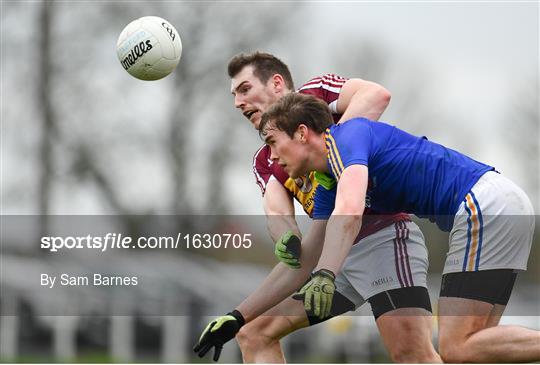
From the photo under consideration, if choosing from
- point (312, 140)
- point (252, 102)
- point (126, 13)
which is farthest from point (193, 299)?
point (312, 140)

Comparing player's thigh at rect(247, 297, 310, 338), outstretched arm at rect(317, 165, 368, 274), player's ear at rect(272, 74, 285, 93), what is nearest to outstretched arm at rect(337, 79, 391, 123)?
player's ear at rect(272, 74, 285, 93)

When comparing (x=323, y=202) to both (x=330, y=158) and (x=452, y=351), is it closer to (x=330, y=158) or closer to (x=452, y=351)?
(x=330, y=158)

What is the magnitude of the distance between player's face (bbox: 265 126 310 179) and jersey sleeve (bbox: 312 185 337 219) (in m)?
0.57

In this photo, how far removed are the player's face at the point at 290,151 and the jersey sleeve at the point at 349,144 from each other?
0.60 feet

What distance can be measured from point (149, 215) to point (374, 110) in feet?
45.1

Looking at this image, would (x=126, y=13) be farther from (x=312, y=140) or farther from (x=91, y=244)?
(x=312, y=140)

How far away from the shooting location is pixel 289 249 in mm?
6066

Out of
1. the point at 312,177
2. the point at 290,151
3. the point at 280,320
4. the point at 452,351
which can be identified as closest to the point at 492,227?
the point at 452,351

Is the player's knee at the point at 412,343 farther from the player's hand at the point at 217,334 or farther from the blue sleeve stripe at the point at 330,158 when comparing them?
the blue sleeve stripe at the point at 330,158

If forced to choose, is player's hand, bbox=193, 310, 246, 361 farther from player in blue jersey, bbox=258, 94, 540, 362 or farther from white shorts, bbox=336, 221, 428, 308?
player in blue jersey, bbox=258, 94, 540, 362

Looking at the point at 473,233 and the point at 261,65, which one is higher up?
the point at 261,65

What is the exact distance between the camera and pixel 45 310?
51.0 feet

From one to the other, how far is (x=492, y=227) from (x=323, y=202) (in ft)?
3.63

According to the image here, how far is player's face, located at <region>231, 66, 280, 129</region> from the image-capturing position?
661cm
